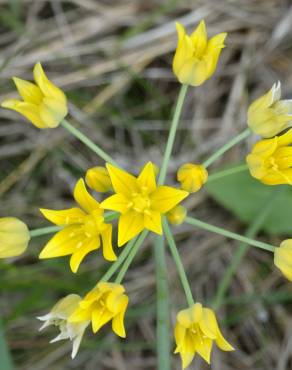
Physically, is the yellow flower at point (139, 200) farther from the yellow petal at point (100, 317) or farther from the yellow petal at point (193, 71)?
the yellow petal at point (193, 71)

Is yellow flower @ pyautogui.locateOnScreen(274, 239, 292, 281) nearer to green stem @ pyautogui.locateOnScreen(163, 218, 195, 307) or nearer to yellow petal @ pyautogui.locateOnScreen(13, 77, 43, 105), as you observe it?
green stem @ pyautogui.locateOnScreen(163, 218, 195, 307)

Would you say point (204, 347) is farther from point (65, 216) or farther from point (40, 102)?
point (40, 102)

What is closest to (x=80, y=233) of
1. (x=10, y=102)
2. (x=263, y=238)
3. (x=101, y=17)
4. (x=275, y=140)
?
(x=10, y=102)

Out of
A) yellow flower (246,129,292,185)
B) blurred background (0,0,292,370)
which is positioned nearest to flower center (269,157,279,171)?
yellow flower (246,129,292,185)

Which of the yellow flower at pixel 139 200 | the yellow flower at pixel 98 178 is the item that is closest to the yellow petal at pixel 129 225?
the yellow flower at pixel 139 200

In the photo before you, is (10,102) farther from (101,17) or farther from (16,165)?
(101,17)
